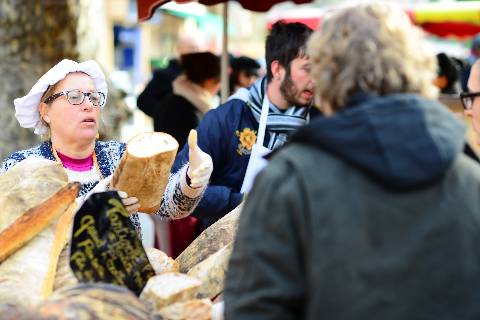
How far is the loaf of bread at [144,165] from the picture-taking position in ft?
8.31

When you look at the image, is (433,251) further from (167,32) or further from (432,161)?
(167,32)

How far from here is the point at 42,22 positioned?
6.49 meters

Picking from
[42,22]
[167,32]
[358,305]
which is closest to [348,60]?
[358,305]

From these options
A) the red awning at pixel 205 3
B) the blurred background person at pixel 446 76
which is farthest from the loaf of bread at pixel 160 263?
the blurred background person at pixel 446 76

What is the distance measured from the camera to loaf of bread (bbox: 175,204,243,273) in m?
2.65

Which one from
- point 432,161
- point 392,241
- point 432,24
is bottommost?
point 432,24

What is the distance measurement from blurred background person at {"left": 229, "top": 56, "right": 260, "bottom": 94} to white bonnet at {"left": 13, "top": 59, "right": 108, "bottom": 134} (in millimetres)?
3824

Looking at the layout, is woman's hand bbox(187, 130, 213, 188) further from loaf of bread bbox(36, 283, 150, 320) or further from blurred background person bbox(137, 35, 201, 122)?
blurred background person bbox(137, 35, 201, 122)

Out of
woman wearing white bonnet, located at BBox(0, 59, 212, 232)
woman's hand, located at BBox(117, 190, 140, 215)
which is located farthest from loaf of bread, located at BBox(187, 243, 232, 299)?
woman wearing white bonnet, located at BBox(0, 59, 212, 232)

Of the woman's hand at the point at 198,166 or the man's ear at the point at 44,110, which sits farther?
the man's ear at the point at 44,110

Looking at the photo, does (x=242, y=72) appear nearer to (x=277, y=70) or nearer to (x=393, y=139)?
(x=277, y=70)

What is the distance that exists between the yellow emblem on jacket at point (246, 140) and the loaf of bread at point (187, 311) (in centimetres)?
170

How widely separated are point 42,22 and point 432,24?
18.0 feet

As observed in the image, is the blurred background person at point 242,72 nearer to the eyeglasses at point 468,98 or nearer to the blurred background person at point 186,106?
the blurred background person at point 186,106
